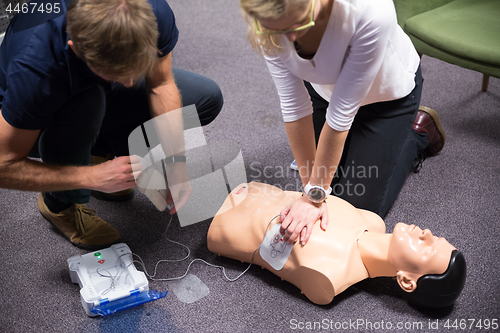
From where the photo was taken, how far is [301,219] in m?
1.31

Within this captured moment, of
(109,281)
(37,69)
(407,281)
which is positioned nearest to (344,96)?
(407,281)

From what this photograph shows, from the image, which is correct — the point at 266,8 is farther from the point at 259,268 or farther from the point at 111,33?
the point at 259,268

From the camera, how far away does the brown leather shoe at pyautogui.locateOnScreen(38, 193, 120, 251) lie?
152 cm

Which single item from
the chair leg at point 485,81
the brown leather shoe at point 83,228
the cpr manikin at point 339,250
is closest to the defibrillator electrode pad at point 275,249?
the cpr manikin at point 339,250

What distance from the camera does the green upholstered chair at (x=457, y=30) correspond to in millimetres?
1719

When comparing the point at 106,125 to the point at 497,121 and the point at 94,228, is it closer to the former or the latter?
the point at 94,228

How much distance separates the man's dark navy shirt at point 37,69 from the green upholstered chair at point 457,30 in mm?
1361

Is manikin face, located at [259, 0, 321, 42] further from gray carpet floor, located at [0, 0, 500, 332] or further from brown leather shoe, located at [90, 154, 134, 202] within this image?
brown leather shoe, located at [90, 154, 134, 202]

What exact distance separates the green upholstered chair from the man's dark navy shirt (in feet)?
4.47

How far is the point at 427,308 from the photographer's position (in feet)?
4.36

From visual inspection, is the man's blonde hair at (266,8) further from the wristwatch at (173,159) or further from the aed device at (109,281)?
the aed device at (109,281)

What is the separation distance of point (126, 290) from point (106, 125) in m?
0.58

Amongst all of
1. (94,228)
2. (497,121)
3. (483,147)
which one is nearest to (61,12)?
(94,228)

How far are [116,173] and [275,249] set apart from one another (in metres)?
0.51
